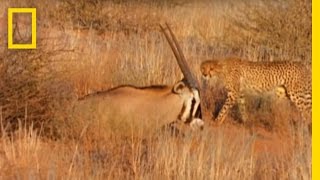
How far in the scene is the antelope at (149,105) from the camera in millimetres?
3773

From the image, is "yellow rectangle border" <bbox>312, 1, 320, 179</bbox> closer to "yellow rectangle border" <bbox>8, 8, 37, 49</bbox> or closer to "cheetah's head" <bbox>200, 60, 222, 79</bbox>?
"cheetah's head" <bbox>200, 60, 222, 79</bbox>

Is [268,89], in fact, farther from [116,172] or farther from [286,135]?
[116,172]

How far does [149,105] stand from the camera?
382 cm

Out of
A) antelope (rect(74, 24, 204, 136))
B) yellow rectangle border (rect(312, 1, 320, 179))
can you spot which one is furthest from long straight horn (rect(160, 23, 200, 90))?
yellow rectangle border (rect(312, 1, 320, 179))

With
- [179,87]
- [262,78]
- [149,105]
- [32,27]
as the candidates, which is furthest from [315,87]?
[32,27]

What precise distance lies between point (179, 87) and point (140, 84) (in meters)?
0.20

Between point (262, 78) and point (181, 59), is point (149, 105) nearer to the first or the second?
point (181, 59)

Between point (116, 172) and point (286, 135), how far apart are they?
902 millimetres

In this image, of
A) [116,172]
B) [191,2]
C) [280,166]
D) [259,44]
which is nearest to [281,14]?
[259,44]

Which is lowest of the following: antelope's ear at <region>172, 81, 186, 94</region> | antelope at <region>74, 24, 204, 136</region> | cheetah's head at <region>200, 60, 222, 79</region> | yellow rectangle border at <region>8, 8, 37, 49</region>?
antelope at <region>74, 24, 204, 136</region>

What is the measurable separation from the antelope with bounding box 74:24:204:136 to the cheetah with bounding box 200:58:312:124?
0.39ft

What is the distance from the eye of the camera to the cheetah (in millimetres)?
3779

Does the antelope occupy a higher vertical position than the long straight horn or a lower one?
lower

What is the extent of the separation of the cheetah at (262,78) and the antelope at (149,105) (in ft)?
0.39
